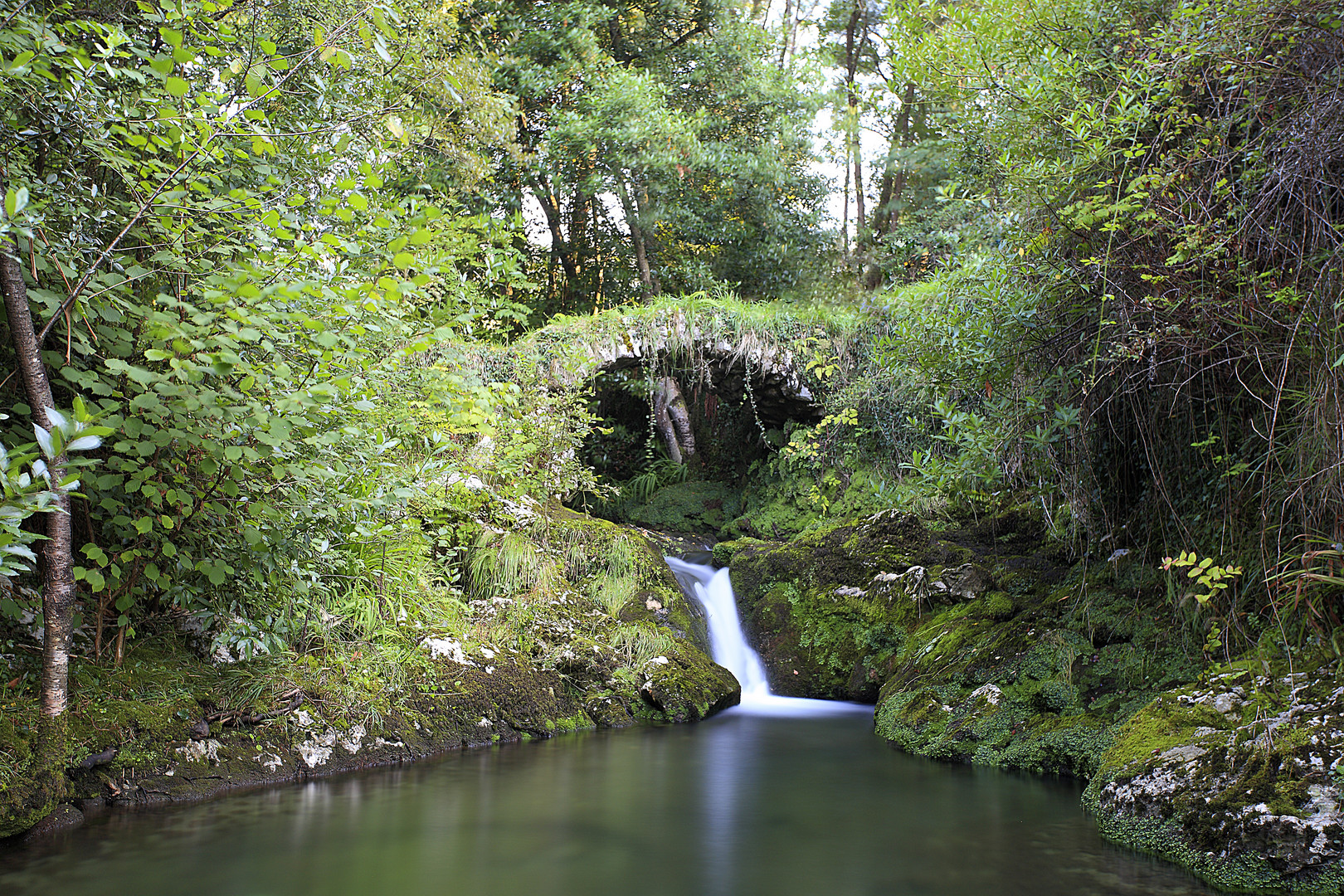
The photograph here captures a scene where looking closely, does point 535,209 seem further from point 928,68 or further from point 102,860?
point 102,860

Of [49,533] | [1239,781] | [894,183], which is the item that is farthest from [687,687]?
[894,183]

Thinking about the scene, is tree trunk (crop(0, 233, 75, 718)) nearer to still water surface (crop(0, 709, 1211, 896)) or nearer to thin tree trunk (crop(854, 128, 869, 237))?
still water surface (crop(0, 709, 1211, 896))

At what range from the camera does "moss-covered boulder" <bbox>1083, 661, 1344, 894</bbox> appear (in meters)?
3.04

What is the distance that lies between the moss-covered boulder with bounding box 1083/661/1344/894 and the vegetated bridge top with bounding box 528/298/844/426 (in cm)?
704

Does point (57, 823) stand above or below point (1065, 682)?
below

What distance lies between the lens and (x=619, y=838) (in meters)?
3.96

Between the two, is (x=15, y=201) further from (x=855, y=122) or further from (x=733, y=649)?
(x=855, y=122)

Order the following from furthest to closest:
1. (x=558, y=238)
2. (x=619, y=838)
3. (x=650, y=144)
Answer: (x=558, y=238) → (x=650, y=144) → (x=619, y=838)

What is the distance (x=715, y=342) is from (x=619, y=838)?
291 inches

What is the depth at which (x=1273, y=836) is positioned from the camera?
3078 millimetres

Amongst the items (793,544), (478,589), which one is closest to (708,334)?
(793,544)

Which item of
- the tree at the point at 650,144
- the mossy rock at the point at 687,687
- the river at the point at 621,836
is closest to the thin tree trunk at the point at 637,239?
the tree at the point at 650,144

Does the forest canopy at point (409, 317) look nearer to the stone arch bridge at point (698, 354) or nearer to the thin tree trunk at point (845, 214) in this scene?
the stone arch bridge at point (698, 354)

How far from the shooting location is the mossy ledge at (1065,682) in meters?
3.20
